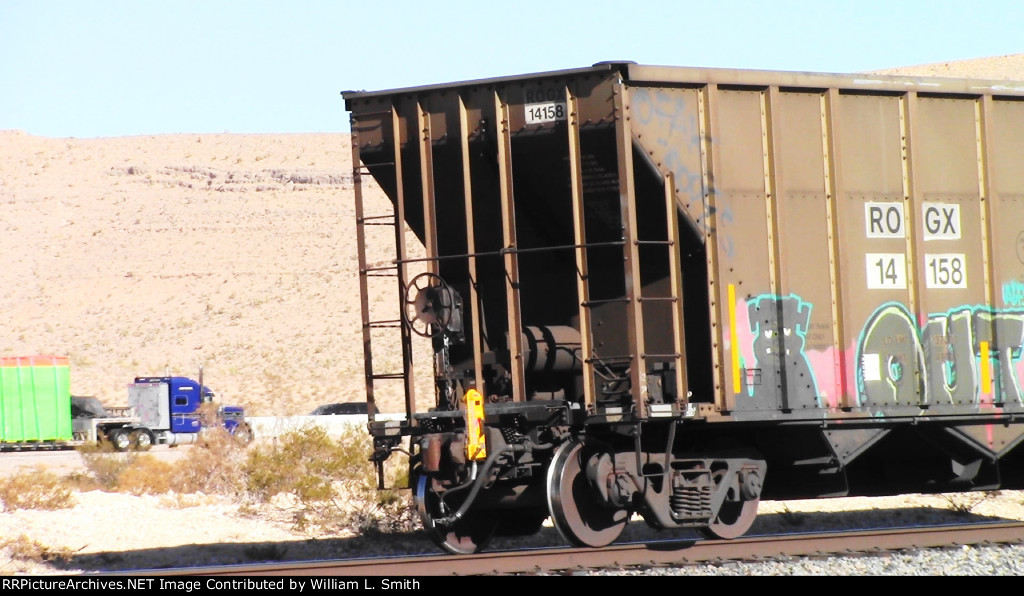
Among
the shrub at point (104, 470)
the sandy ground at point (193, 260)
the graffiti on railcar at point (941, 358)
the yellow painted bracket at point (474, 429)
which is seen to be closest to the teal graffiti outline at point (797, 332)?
the graffiti on railcar at point (941, 358)

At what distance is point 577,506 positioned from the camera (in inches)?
407

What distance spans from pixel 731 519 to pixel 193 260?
209 ft

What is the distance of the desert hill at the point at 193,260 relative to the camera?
56531mm

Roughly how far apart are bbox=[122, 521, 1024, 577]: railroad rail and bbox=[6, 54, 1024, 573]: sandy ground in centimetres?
3304

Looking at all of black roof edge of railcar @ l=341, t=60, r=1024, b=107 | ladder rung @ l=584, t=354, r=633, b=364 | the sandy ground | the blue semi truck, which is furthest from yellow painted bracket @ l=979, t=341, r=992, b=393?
the sandy ground

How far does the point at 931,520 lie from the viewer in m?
14.3

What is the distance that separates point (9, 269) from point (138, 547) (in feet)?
213

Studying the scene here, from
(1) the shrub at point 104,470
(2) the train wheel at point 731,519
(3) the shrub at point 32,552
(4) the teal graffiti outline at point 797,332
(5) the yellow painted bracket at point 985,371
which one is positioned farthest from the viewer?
(1) the shrub at point 104,470

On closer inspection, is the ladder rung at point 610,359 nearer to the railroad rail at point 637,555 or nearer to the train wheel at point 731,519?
the train wheel at point 731,519

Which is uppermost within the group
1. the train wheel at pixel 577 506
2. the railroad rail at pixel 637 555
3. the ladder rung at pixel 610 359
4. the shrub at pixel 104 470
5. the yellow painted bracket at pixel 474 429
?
the ladder rung at pixel 610 359

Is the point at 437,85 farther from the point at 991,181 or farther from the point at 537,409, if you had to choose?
the point at 991,181

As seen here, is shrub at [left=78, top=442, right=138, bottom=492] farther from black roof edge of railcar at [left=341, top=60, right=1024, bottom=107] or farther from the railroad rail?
black roof edge of railcar at [left=341, top=60, right=1024, bottom=107]

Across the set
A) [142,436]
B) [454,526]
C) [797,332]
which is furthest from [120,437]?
[797,332]

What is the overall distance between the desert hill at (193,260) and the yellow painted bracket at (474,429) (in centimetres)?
3494
